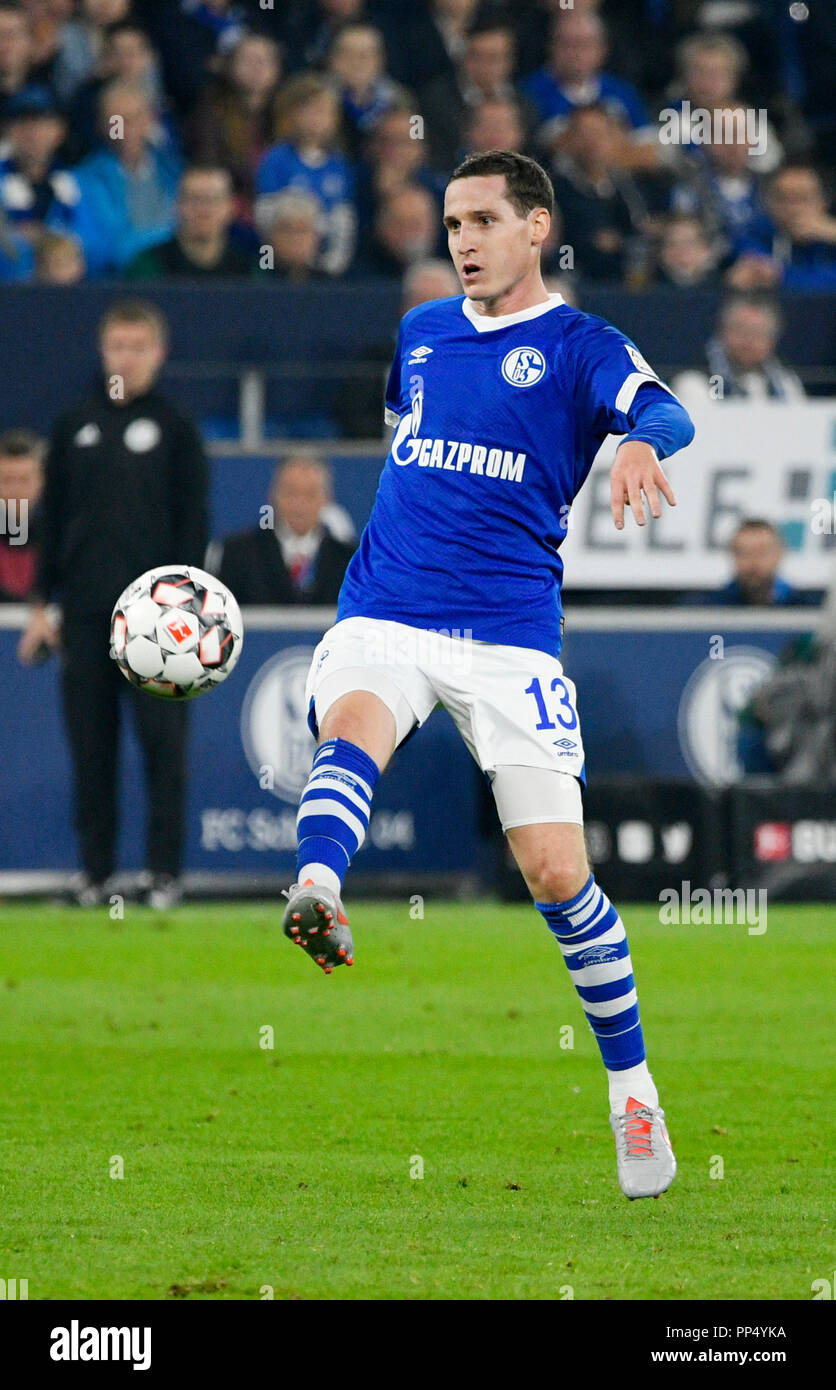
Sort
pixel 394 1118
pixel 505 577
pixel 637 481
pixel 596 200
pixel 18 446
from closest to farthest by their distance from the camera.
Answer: pixel 637 481 < pixel 505 577 < pixel 394 1118 < pixel 18 446 < pixel 596 200

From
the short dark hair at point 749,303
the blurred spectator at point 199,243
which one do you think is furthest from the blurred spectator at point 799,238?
the blurred spectator at point 199,243

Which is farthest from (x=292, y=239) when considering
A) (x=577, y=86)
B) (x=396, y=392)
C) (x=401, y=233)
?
(x=396, y=392)

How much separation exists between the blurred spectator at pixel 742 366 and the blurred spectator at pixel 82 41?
4989 millimetres

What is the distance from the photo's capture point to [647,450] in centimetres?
504

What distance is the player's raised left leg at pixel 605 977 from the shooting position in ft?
17.3

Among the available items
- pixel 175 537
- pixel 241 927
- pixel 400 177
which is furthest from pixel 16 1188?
pixel 400 177

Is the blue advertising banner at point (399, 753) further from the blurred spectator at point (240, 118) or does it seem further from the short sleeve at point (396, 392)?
the short sleeve at point (396, 392)

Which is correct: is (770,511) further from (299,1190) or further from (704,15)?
(299,1190)

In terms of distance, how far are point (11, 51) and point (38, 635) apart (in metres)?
5.05

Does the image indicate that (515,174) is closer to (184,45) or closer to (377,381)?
(377,381)

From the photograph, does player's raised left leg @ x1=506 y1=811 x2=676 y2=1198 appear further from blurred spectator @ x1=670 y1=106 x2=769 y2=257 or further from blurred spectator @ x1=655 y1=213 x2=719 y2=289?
blurred spectator @ x1=670 y1=106 x2=769 y2=257

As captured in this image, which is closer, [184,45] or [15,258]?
[15,258]

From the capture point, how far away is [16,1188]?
17.4 feet

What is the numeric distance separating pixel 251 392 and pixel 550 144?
3806 mm
